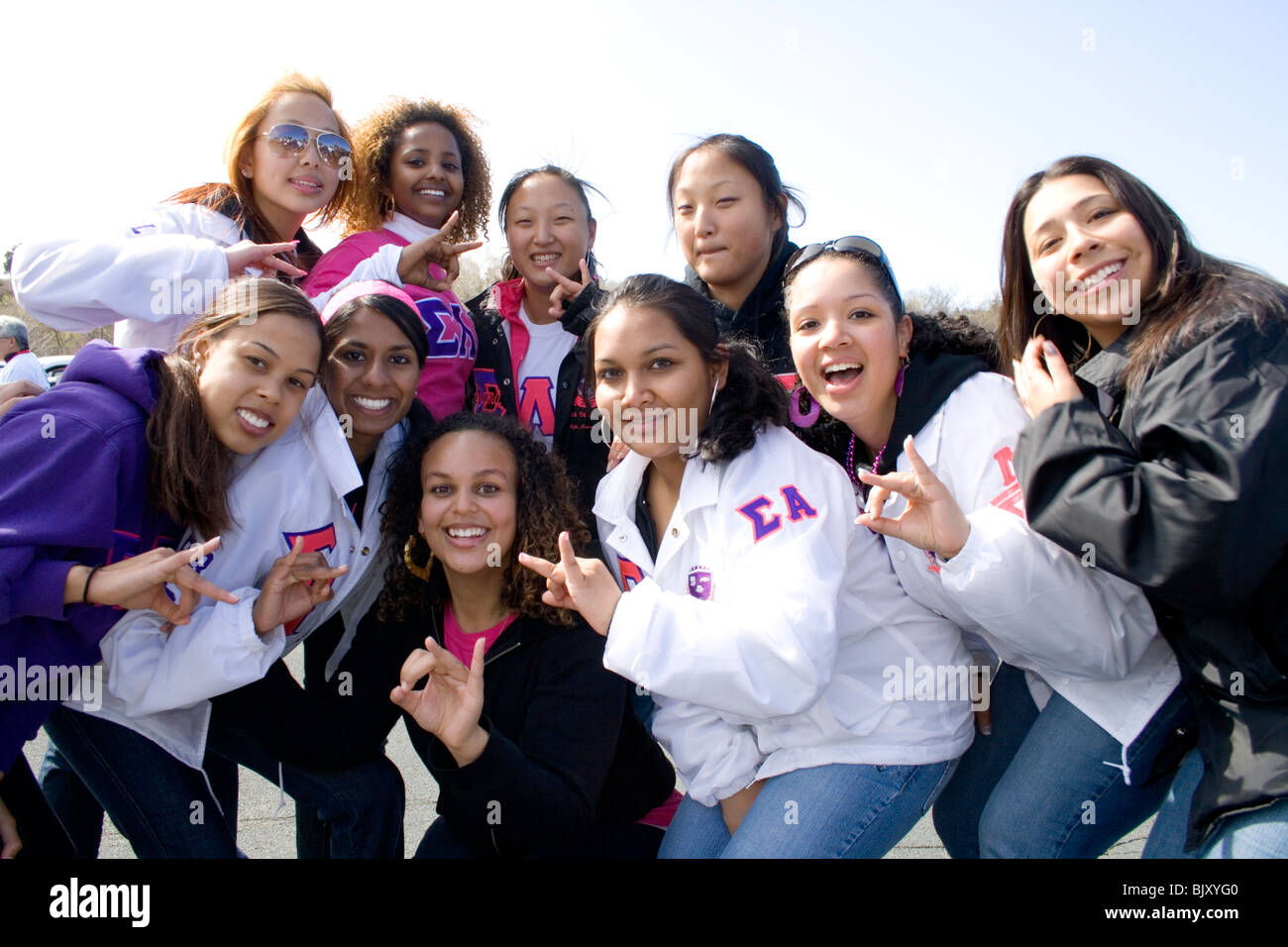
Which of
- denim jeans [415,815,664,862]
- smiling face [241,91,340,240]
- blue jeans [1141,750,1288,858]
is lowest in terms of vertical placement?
denim jeans [415,815,664,862]

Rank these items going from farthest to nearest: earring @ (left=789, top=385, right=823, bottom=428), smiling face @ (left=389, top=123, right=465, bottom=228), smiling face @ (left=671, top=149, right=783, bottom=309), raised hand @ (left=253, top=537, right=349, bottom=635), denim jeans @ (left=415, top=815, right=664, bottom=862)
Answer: smiling face @ (left=389, top=123, right=465, bottom=228)
smiling face @ (left=671, top=149, right=783, bottom=309)
earring @ (left=789, top=385, right=823, bottom=428)
denim jeans @ (left=415, top=815, right=664, bottom=862)
raised hand @ (left=253, top=537, right=349, bottom=635)

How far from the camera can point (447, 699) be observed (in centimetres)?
245

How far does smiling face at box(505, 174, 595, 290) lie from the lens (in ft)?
12.3

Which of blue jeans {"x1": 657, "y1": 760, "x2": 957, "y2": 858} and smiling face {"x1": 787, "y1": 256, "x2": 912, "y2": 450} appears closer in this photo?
blue jeans {"x1": 657, "y1": 760, "x2": 957, "y2": 858}

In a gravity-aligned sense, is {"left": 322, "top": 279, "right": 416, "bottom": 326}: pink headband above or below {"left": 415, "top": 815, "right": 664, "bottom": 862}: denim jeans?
above

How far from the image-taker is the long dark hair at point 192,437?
2449 millimetres

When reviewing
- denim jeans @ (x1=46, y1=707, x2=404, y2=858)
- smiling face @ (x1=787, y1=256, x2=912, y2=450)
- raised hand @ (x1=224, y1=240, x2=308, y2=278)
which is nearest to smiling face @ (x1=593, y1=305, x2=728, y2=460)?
smiling face @ (x1=787, y1=256, x2=912, y2=450)

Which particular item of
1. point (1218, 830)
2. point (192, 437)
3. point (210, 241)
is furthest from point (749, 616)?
point (210, 241)

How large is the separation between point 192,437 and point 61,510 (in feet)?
1.34

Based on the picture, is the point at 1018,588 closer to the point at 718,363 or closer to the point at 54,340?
the point at 718,363

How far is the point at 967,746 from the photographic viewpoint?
2617 millimetres

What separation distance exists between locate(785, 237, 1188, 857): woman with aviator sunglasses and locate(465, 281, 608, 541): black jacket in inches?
39.8

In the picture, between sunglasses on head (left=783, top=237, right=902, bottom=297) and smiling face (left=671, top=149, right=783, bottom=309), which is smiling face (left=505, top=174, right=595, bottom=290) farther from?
sunglasses on head (left=783, top=237, right=902, bottom=297)
